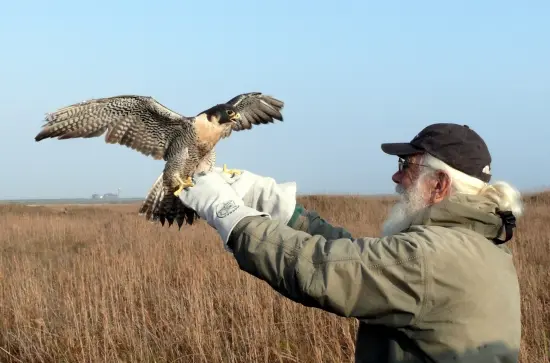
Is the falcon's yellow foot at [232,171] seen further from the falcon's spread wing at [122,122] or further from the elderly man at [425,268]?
the falcon's spread wing at [122,122]

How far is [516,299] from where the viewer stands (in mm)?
1578

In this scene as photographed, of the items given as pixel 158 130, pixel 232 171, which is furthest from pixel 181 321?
pixel 232 171

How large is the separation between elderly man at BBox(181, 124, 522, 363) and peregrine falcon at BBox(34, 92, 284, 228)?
2083 millimetres

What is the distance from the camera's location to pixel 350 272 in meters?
1.38

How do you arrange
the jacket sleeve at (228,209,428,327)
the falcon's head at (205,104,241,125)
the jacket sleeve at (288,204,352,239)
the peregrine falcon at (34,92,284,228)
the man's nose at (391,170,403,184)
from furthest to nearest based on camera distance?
→ 1. the falcon's head at (205,104,241,125)
2. the peregrine falcon at (34,92,284,228)
3. the jacket sleeve at (288,204,352,239)
4. the man's nose at (391,170,403,184)
5. the jacket sleeve at (228,209,428,327)

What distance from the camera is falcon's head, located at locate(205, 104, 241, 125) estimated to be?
3908mm

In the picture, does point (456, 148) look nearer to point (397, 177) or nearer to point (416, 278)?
point (397, 177)

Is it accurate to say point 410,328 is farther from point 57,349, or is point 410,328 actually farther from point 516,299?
point 57,349

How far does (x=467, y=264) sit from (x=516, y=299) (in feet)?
0.83

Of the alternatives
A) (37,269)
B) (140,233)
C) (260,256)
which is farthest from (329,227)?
(140,233)

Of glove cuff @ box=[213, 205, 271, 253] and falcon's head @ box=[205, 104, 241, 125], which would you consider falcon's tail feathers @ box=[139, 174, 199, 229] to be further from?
glove cuff @ box=[213, 205, 271, 253]

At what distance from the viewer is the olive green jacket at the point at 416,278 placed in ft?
4.56

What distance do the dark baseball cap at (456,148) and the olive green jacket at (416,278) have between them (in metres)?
0.16

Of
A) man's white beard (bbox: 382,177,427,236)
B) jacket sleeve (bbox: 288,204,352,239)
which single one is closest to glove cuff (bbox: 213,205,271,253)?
man's white beard (bbox: 382,177,427,236)
